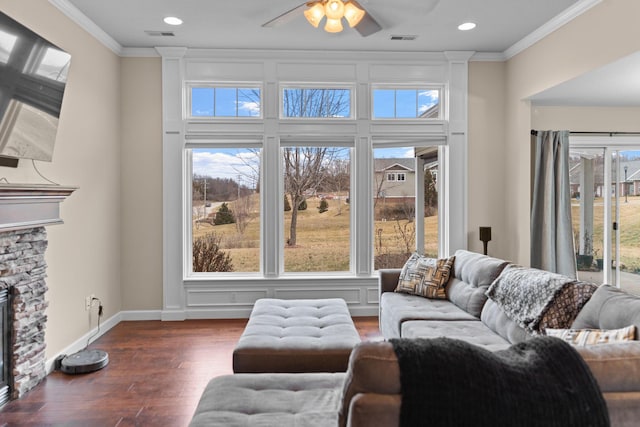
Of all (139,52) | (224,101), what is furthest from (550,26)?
(139,52)

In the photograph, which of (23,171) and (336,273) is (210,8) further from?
(336,273)

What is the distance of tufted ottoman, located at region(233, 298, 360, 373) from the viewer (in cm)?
258

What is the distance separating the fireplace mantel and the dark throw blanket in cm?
260

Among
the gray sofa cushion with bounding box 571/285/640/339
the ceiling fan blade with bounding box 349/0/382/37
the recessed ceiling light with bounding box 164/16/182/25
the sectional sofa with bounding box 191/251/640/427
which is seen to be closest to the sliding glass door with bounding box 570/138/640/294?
the sectional sofa with bounding box 191/251/640/427

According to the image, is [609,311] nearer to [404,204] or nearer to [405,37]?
[404,204]

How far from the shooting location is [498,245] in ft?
16.4

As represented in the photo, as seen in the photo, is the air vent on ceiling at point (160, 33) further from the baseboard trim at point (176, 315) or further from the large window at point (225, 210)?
the baseboard trim at point (176, 315)

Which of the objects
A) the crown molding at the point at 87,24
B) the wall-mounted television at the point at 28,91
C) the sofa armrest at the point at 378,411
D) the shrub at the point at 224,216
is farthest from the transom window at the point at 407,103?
the sofa armrest at the point at 378,411

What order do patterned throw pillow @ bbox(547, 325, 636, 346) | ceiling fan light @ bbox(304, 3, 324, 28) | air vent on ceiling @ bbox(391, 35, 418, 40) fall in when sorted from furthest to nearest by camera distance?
air vent on ceiling @ bbox(391, 35, 418, 40)
ceiling fan light @ bbox(304, 3, 324, 28)
patterned throw pillow @ bbox(547, 325, 636, 346)

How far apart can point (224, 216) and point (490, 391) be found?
4165mm

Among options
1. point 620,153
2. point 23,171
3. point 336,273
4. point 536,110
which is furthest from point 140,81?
point 620,153

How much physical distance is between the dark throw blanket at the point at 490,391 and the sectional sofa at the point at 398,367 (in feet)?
0.11

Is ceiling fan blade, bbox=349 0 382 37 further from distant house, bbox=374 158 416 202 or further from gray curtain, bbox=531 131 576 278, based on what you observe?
gray curtain, bbox=531 131 576 278

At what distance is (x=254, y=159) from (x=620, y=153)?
166 inches
